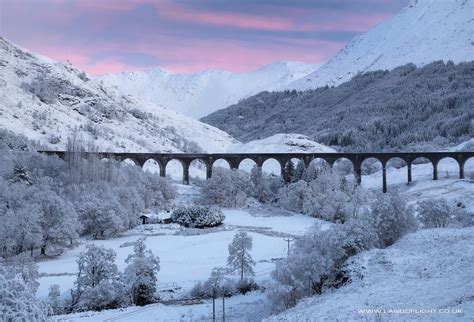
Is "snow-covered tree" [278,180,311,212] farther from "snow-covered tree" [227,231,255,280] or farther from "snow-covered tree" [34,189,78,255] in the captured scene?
"snow-covered tree" [227,231,255,280]

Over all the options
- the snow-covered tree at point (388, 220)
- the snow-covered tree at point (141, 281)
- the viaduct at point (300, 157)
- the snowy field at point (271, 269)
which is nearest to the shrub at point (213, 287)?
the snowy field at point (271, 269)

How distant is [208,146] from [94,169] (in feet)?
246

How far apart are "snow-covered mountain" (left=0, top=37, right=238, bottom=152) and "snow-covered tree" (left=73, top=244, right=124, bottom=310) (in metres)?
70.1

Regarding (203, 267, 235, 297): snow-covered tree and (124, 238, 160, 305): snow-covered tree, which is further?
(203, 267, 235, 297): snow-covered tree

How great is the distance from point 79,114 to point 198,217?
71642 mm

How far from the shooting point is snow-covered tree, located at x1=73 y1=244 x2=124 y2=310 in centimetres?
3712

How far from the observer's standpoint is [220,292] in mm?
40125

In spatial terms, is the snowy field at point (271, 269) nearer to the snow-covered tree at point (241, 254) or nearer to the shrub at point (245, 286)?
the shrub at point (245, 286)

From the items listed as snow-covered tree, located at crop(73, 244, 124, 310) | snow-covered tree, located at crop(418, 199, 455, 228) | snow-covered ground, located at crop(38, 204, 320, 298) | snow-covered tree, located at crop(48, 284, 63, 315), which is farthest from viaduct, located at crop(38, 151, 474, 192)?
snow-covered tree, located at crop(48, 284, 63, 315)

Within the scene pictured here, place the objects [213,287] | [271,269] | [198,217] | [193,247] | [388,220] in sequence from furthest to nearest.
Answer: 1. [198,217]
2. [193,247]
3. [271,269]
4. [388,220]
5. [213,287]

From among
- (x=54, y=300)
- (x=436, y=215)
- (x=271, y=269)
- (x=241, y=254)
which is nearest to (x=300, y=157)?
(x=436, y=215)

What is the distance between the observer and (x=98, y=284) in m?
38.1

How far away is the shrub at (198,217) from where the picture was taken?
236 feet

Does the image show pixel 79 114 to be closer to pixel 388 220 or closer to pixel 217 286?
pixel 217 286
